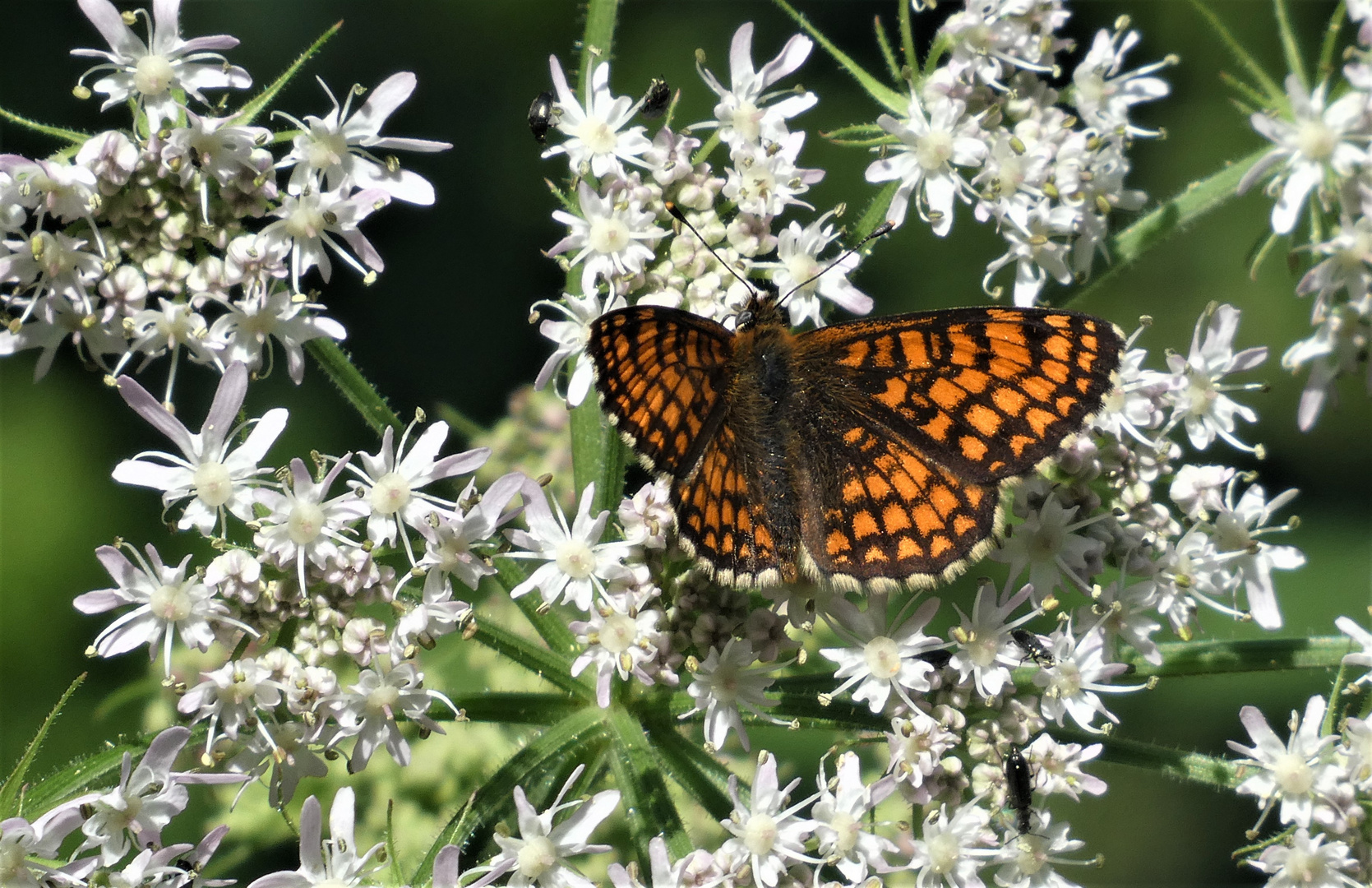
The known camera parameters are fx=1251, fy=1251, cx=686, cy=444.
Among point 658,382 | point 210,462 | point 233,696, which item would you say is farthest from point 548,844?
point 210,462

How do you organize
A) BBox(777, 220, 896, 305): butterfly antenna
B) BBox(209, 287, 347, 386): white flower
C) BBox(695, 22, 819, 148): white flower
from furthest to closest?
BBox(695, 22, 819, 148): white flower, BBox(777, 220, 896, 305): butterfly antenna, BBox(209, 287, 347, 386): white flower

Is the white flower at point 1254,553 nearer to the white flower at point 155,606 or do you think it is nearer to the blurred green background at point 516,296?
the blurred green background at point 516,296

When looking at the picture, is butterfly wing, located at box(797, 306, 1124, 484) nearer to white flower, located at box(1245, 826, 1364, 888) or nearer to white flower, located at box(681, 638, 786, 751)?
white flower, located at box(681, 638, 786, 751)

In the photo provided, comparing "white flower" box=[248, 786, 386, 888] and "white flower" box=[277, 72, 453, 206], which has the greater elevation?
"white flower" box=[277, 72, 453, 206]

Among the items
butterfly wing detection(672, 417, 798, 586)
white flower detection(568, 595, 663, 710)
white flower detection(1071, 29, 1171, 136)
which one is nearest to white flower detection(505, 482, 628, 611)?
white flower detection(568, 595, 663, 710)

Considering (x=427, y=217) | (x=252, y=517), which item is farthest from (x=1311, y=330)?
(x=252, y=517)

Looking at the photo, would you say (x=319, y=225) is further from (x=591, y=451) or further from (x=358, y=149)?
(x=591, y=451)

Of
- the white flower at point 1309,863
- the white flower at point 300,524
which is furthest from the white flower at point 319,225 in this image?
the white flower at point 1309,863
